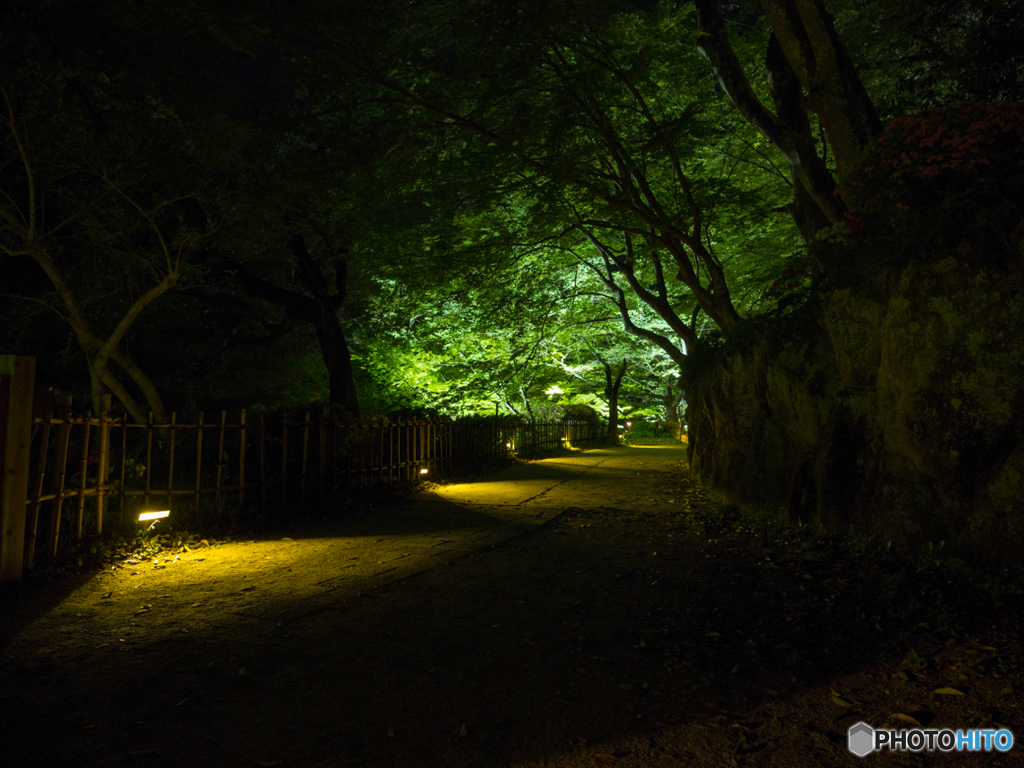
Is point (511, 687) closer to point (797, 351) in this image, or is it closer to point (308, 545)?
point (308, 545)

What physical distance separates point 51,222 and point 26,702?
39.0ft

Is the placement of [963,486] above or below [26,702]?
above

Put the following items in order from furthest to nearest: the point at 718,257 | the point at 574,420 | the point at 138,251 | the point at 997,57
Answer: the point at 574,420 → the point at 718,257 → the point at 138,251 → the point at 997,57

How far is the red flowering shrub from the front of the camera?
5.11m

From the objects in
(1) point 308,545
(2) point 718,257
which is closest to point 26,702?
(1) point 308,545

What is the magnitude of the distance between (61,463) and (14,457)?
0.72m

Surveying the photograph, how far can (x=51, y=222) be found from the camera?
40.0 feet

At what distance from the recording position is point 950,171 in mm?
5438

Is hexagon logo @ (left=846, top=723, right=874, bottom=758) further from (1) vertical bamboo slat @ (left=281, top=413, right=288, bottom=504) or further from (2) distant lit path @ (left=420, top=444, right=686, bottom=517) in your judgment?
(1) vertical bamboo slat @ (left=281, top=413, right=288, bottom=504)

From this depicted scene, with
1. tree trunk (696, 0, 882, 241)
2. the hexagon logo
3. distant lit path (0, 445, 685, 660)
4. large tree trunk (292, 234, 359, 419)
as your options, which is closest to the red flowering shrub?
tree trunk (696, 0, 882, 241)

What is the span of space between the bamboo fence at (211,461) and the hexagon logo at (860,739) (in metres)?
6.23

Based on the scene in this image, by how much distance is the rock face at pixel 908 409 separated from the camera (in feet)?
15.5

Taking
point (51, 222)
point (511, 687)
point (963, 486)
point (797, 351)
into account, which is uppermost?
point (51, 222)

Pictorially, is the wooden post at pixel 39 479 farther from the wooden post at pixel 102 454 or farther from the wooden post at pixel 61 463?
the wooden post at pixel 102 454
